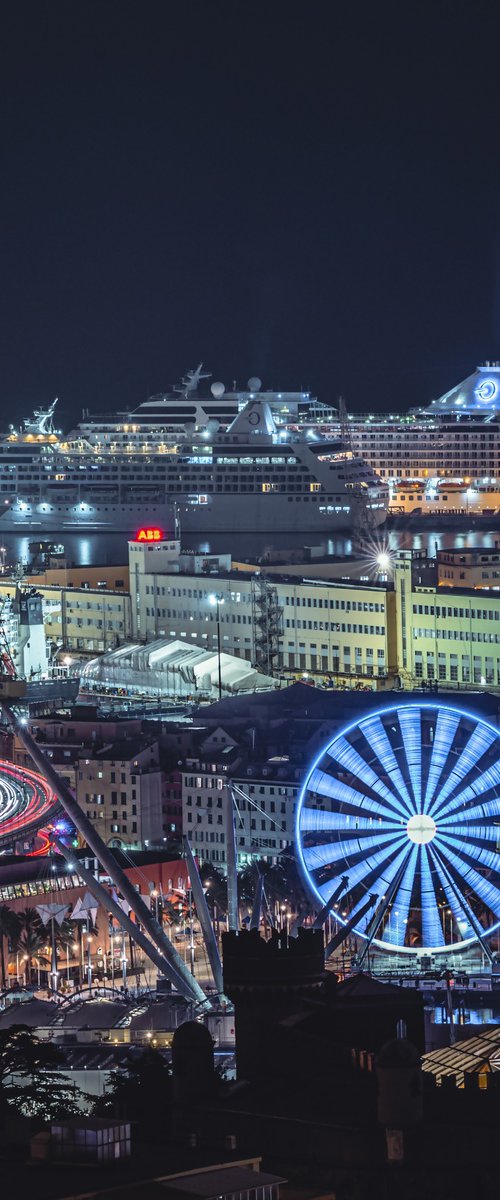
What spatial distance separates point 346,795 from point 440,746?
2.25 ft

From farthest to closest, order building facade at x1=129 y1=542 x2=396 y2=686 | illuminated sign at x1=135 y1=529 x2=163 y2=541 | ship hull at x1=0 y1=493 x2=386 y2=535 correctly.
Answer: ship hull at x1=0 y1=493 x2=386 y2=535 < illuminated sign at x1=135 y1=529 x2=163 y2=541 < building facade at x1=129 y1=542 x2=396 y2=686

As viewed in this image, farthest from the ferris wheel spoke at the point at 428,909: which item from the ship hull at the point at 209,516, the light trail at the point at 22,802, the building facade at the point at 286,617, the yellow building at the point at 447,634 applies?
the ship hull at the point at 209,516

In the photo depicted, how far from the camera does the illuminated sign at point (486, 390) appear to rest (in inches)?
2724

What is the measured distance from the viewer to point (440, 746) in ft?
53.3

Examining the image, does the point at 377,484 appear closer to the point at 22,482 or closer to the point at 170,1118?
the point at 22,482

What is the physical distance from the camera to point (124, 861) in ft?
63.4

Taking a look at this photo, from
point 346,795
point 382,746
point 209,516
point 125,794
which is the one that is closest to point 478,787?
point 382,746

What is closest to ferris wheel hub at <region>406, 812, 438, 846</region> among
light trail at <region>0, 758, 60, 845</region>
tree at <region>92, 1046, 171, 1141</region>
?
tree at <region>92, 1046, 171, 1141</region>

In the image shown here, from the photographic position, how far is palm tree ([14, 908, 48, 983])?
1741cm

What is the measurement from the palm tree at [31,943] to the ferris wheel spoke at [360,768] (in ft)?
6.72

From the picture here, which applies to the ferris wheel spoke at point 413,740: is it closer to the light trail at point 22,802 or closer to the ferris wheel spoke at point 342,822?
the ferris wheel spoke at point 342,822

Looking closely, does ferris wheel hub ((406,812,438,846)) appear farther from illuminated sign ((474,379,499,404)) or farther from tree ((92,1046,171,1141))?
illuminated sign ((474,379,499,404))

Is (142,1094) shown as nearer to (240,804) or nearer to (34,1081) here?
(34,1081)

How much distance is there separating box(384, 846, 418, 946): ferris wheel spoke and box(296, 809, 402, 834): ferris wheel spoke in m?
0.22
